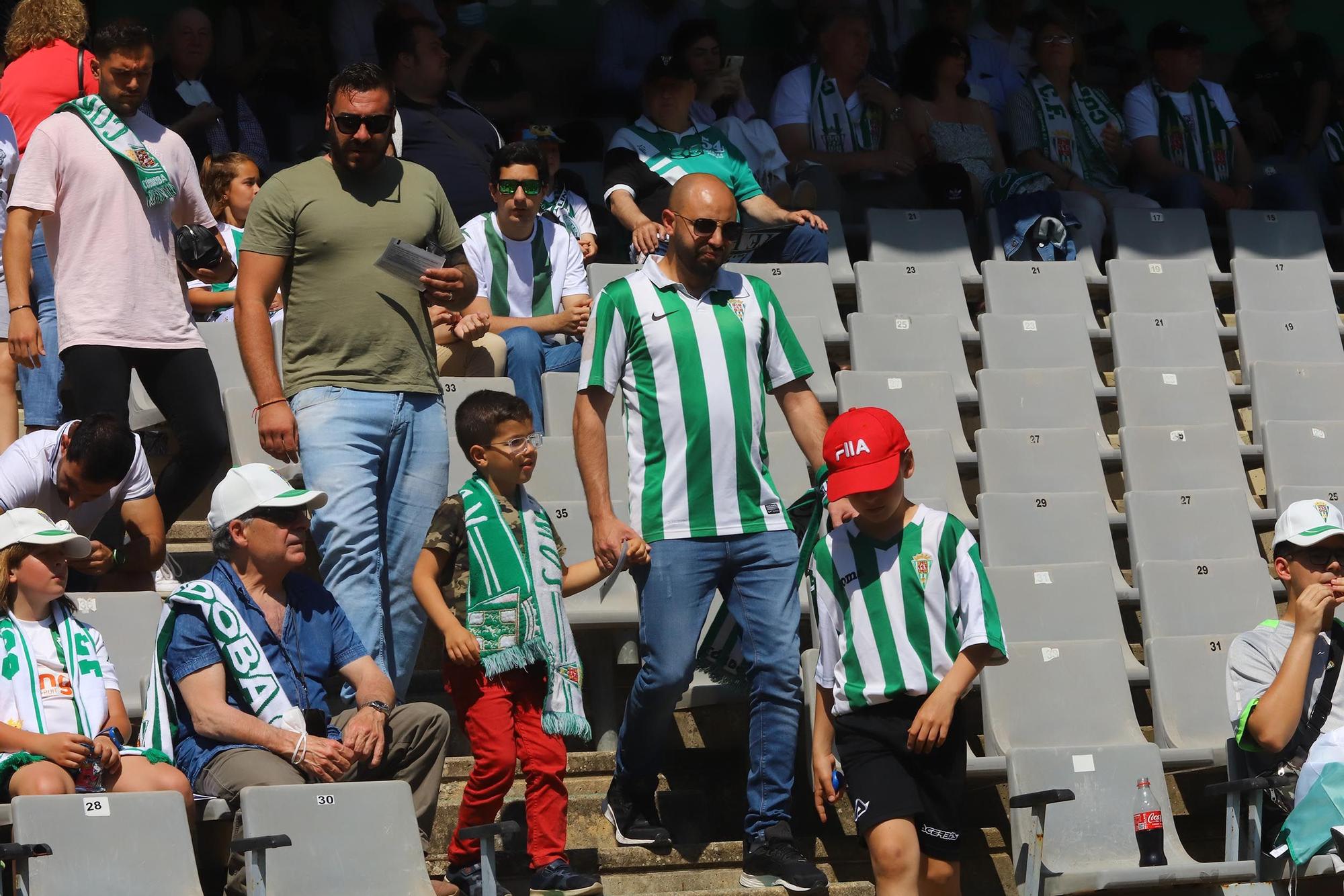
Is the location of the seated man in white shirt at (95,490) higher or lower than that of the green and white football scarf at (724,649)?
higher

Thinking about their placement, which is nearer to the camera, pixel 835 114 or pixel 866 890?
pixel 866 890

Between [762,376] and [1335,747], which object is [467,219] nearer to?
[762,376]

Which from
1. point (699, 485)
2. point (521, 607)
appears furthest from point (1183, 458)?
point (521, 607)

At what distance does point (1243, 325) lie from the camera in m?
7.18

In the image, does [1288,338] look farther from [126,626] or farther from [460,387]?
[126,626]

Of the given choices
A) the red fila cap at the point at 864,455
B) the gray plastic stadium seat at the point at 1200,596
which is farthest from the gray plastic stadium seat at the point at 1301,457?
the red fila cap at the point at 864,455

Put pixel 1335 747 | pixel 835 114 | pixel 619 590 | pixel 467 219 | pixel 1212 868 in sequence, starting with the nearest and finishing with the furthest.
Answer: pixel 1335 747
pixel 1212 868
pixel 619 590
pixel 467 219
pixel 835 114

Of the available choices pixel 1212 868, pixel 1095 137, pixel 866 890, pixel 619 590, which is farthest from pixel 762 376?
pixel 1095 137

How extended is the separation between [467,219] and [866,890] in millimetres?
3069

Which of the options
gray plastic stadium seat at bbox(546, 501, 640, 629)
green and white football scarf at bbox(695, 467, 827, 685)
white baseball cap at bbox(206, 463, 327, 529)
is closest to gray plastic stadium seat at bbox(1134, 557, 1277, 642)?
green and white football scarf at bbox(695, 467, 827, 685)

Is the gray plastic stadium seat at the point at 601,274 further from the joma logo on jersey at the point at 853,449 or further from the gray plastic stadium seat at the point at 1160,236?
the joma logo on jersey at the point at 853,449

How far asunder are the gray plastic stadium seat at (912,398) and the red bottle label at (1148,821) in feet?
6.26

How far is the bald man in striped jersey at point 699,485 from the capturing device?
442cm

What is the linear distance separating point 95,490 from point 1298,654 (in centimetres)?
291
